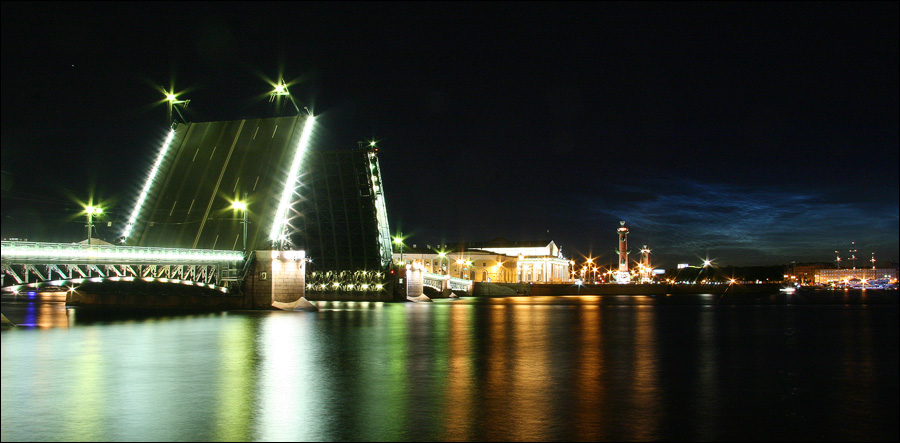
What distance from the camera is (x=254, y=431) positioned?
9.13 metres

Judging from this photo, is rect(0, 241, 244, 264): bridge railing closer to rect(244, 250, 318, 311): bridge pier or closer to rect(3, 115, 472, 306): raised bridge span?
rect(3, 115, 472, 306): raised bridge span

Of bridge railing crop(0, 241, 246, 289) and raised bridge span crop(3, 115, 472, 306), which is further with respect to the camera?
raised bridge span crop(3, 115, 472, 306)

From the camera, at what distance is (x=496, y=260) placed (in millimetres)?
103625

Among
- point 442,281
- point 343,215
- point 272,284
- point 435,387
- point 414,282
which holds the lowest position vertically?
point 435,387

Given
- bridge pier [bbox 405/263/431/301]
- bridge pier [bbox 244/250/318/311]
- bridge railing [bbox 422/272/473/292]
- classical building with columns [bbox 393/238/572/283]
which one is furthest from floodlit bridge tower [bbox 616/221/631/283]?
bridge pier [bbox 244/250/318/311]

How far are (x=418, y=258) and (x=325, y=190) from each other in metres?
44.1

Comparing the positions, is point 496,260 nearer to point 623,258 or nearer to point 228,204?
point 623,258

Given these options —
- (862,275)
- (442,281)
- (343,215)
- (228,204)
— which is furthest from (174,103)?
(862,275)

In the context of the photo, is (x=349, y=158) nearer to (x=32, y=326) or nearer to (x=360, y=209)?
(x=360, y=209)

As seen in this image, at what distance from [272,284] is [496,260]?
63801mm

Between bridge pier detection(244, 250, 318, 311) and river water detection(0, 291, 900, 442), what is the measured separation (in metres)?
16.8

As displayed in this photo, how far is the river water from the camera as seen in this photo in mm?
9531

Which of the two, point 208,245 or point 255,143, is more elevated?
point 255,143

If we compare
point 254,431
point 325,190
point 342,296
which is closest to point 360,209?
point 325,190
